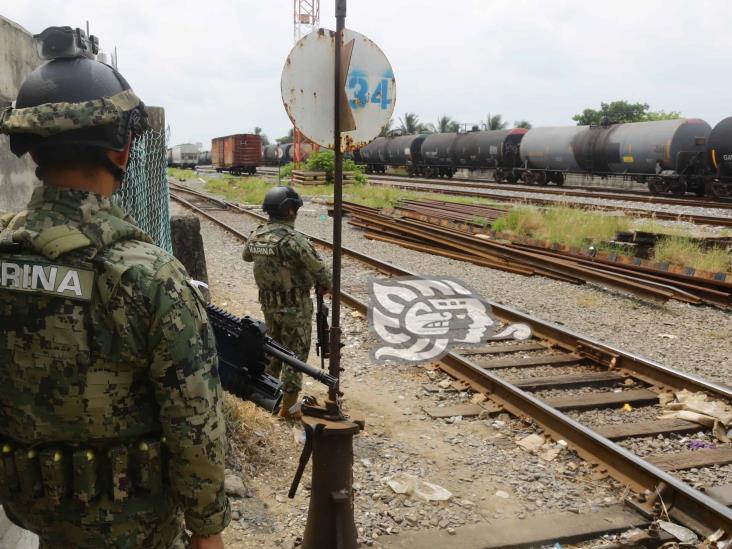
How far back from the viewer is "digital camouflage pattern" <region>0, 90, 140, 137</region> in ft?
5.38

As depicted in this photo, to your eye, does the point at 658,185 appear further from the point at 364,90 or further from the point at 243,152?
the point at 243,152

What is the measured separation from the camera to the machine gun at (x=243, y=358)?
93.5 inches

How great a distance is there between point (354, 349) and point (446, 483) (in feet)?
9.31

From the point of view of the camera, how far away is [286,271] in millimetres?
4754

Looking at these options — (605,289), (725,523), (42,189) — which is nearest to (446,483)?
(725,523)

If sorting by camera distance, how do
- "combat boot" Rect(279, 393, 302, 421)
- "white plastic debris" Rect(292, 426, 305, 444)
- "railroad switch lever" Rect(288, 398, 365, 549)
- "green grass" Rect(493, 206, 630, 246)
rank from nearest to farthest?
"railroad switch lever" Rect(288, 398, 365, 549)
"white plastic debris" Rect(292, 426, 305, 444)
"combat boot" Rect(279, 393, 302, 421)
"green grass" Rect(493, 206, 630, 246)

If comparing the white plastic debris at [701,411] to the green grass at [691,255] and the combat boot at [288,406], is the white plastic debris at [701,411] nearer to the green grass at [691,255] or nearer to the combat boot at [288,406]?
the combat boot at [288,406]

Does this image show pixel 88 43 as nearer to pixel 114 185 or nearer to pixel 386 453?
pixel 114 185

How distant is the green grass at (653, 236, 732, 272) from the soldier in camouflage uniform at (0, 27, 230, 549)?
10.1 meters

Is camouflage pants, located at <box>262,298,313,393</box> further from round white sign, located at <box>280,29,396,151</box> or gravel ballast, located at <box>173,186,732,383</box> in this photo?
gravel ballast, located at <box>173,186,732,383</box>

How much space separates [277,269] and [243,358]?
238 centimetres

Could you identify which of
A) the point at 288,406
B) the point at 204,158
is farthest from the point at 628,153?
the point at 204,158

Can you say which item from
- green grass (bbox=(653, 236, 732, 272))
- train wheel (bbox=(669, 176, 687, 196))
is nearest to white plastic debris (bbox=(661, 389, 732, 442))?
green grass (bbox=(653, 236, 732, 272))

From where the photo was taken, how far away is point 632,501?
154 inches
